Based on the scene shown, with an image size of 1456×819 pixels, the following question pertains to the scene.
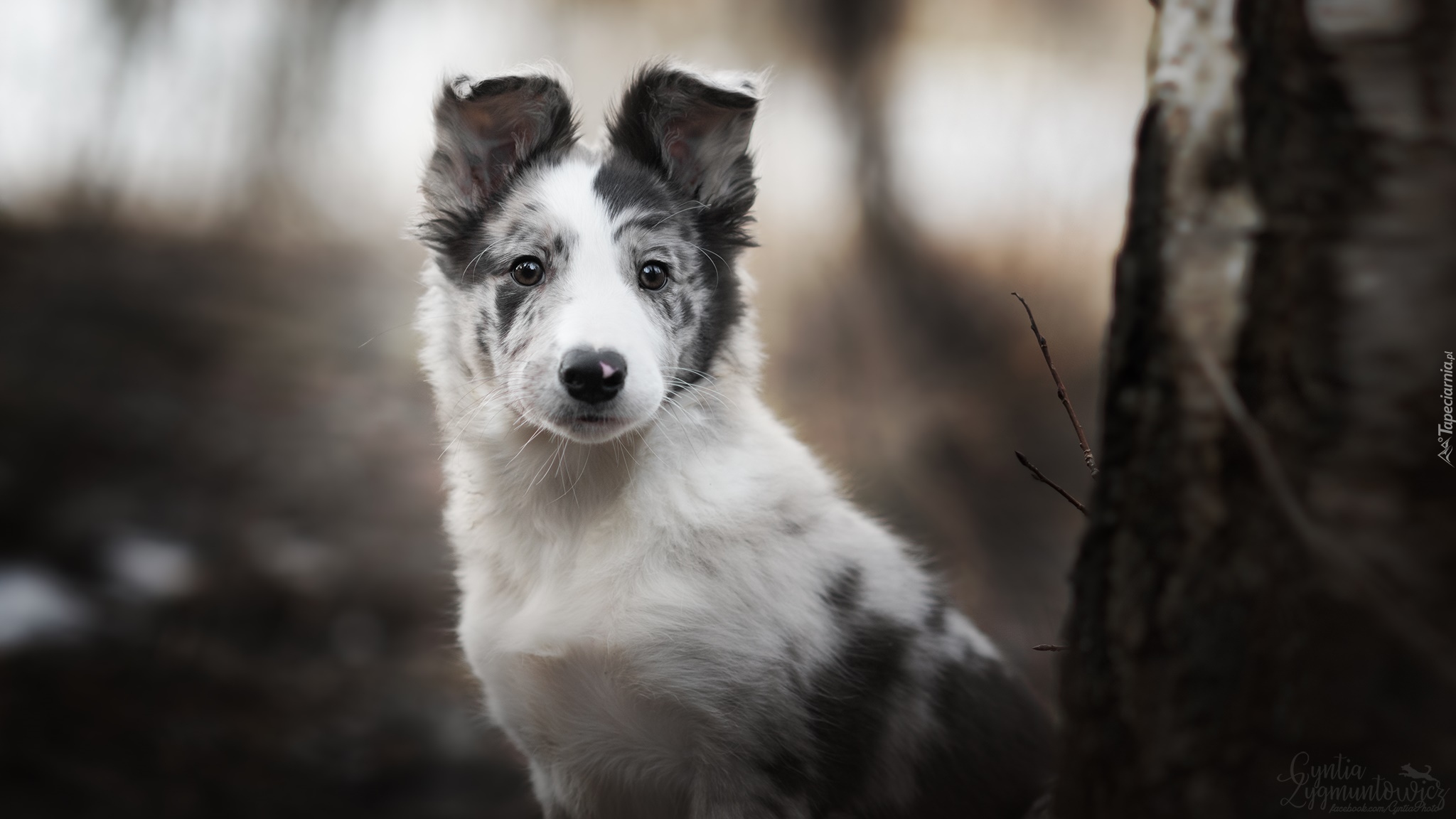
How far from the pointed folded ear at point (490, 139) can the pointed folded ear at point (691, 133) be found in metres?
0.20

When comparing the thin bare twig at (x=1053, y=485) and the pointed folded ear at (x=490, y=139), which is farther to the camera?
the pointed folded ear at (x=490, y=139)

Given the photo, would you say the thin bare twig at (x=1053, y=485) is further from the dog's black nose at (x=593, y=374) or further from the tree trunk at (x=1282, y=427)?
the dog's black nose at (x=593, y=374)

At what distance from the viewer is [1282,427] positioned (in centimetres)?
153

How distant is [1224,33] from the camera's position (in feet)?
5.32

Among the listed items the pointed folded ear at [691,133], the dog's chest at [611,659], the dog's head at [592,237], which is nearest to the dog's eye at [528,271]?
the dog's head at [592,237]

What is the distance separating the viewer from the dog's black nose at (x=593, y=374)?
2273mm

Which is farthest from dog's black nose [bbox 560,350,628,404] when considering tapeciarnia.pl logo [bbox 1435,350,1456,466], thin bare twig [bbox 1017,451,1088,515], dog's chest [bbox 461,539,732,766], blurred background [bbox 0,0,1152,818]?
blurred background [bbox 0,0,1152,818]

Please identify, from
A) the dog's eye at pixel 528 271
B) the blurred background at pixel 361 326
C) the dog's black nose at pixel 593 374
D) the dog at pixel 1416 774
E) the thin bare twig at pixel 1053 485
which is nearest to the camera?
the dog at pixel 1416 774

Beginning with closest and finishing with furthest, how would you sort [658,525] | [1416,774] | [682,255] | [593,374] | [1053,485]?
[1416,774] → [593,374] → [1053,485] → [658,525] → [682,255]

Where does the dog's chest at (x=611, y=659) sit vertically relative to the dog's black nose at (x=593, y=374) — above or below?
below

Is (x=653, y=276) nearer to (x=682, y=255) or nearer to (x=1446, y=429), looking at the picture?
(x=682, y=255)

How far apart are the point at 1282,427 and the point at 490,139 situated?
7.36 feet

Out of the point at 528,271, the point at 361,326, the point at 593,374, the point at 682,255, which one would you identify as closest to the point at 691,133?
the point at 682,255

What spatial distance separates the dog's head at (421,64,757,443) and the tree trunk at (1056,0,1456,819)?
3.94 ft
